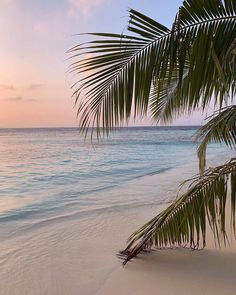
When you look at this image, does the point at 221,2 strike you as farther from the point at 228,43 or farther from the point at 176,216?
the point at 176,216

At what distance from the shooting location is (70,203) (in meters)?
9.56

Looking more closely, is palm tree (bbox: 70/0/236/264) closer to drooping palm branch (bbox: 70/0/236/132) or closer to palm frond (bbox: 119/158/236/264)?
drooping palm branch (bbox: 70/0/236/132)

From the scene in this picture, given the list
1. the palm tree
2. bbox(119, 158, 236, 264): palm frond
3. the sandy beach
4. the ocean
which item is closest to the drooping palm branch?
the palm tree

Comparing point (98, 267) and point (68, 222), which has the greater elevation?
point (98, 267)

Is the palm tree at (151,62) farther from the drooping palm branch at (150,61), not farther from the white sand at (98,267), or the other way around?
the white sand at (98,267)

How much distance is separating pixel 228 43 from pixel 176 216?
1426 mm

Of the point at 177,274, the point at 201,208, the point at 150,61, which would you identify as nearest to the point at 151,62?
the point at 150,61

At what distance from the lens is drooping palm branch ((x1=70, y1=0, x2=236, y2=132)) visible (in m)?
1.86

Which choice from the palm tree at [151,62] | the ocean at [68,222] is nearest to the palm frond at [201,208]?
the palm tree at [151,62]

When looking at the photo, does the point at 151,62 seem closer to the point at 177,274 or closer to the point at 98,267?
the point at 177,274

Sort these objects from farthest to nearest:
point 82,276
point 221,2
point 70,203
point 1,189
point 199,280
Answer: point 1,189 → point 70,203 → point 82,276 → point 199,280 → point 221,2

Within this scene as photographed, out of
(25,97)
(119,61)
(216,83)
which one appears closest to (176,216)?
(216,83)

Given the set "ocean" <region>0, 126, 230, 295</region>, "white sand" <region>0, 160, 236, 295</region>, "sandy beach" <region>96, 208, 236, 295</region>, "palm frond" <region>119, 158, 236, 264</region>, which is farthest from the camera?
"ocean" <region>0, 126, 230, 295</region>

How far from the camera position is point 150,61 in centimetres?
199
